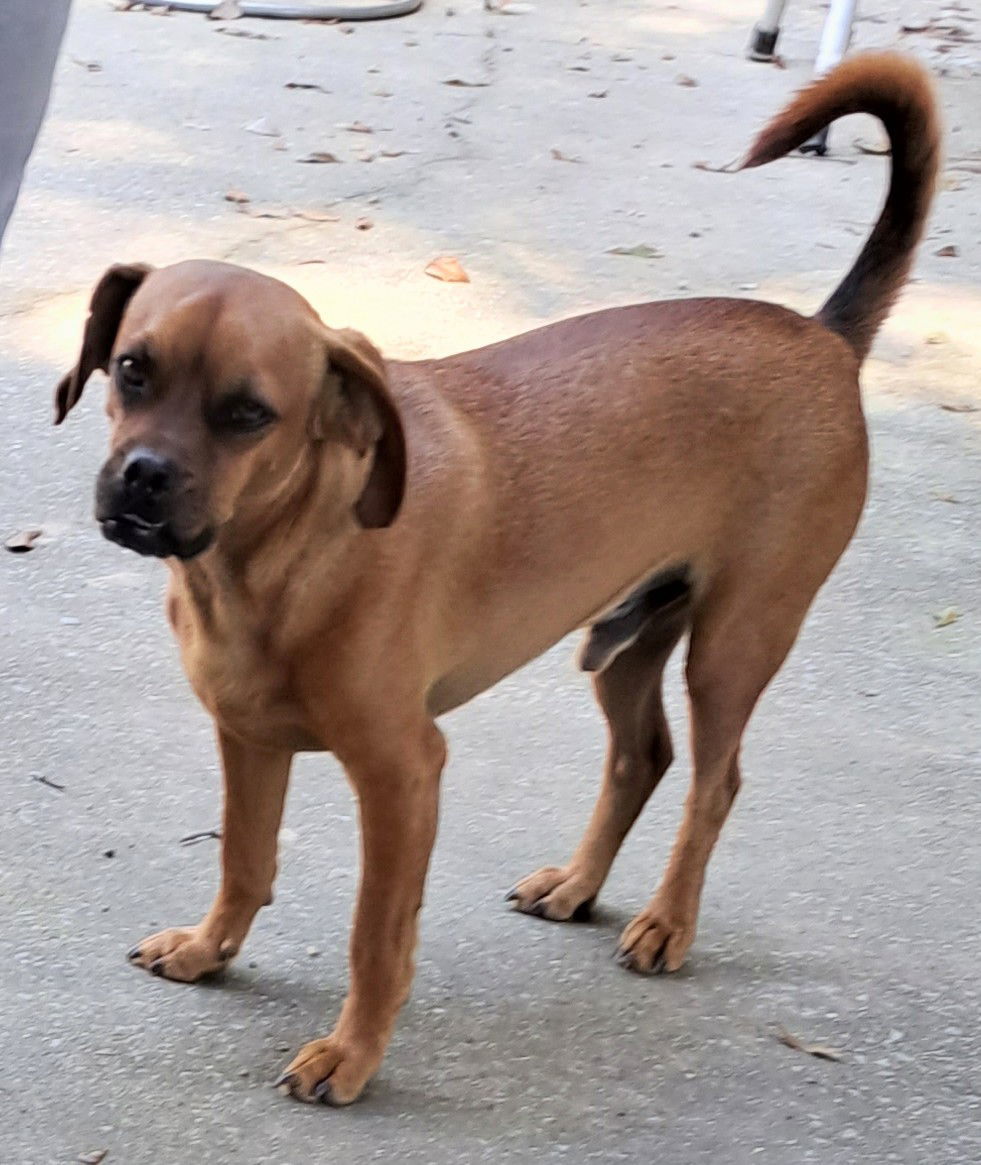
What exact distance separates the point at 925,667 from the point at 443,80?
4992mm

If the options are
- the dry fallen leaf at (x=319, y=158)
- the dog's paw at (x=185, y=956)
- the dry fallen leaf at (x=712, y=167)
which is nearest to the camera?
the dog's paw at (x=185, y=956)

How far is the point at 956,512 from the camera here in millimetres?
4398

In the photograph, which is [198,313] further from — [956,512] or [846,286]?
[956,512]

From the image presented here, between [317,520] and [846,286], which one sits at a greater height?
[846,286]

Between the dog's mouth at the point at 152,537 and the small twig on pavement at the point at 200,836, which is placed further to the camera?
the small twig on pavement at the point at 200,836

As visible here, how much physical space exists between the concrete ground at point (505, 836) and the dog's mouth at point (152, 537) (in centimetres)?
79

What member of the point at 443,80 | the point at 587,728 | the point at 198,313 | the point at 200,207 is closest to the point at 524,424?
the point at 198,313

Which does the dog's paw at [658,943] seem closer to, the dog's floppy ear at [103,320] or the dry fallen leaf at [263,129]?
the dog's floppy ear at [103,320]

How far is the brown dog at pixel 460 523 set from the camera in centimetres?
205

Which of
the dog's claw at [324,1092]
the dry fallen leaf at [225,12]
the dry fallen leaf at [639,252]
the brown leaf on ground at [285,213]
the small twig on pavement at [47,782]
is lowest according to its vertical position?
the small twig on pavement at [47,782]

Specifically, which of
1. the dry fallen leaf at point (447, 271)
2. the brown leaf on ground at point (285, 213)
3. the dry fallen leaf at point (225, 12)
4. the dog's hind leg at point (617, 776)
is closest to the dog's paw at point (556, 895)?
the dog's hind leg at point (617, 776)

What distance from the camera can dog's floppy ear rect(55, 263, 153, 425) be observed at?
2.17 m

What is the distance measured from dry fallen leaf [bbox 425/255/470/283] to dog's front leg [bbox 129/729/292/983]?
3.16m

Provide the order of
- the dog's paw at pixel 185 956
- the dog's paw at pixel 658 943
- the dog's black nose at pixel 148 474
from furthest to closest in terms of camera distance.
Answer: the dog's paw at pixel 658 943 → the dog's paw at pixel 185 956 → the dog's black nose at pixel 148 474
